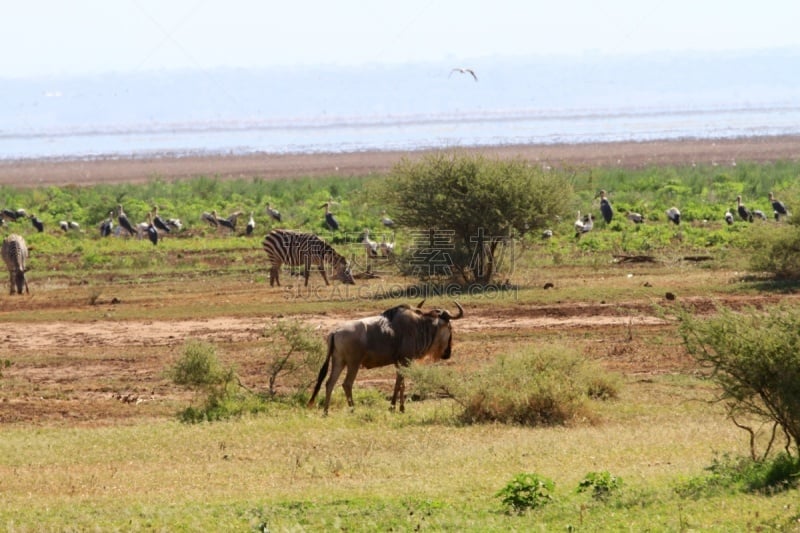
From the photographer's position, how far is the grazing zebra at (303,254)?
28.1 m

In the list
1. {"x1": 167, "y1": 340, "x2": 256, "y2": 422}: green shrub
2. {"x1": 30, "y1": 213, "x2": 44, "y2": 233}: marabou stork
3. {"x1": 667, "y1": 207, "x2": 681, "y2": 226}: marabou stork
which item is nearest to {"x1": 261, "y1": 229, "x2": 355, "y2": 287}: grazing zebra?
{"x1": 667, "y1": 207, "x2": 681, "y2": 226}: marabou stork

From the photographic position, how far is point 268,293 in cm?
2664

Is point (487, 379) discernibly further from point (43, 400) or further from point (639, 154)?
point (639, 154)

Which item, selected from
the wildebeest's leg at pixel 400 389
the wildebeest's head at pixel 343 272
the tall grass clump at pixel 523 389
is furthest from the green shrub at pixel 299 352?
the wildebeest's head at pixel 343 272

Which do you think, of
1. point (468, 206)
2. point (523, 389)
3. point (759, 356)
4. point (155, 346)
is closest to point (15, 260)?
point (155, 346)

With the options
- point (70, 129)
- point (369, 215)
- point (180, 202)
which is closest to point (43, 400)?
point (369, 215)

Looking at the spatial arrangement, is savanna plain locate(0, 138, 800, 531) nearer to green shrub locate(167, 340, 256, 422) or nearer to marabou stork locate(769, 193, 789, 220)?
green shrub locate(167, 340, 256, 422)

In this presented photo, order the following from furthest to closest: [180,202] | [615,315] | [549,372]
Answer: [180,202] → [615,315] → [549,372]

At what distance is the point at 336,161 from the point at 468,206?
2147 inches

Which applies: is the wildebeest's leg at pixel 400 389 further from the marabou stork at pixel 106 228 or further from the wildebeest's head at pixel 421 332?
the marabou stork at pixel 106 228

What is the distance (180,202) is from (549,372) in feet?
109

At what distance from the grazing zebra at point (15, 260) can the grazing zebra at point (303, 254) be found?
547cm

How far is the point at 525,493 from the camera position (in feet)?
34.5

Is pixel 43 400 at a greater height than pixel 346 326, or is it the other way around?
pixel 346 326
